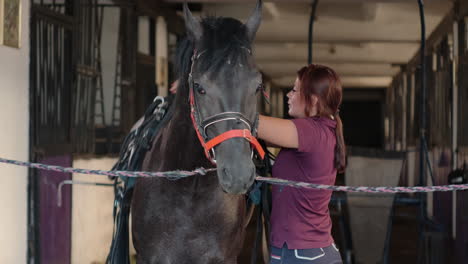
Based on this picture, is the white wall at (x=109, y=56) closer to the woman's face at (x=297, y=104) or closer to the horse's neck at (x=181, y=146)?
the horse's neck at (x=181, y=146)

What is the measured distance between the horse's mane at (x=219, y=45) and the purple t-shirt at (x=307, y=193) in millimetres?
312

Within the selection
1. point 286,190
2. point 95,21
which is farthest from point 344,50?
point 286,190

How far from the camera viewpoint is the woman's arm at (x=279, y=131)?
2156 mm

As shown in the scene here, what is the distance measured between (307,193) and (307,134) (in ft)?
0.69

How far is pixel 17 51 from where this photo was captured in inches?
143

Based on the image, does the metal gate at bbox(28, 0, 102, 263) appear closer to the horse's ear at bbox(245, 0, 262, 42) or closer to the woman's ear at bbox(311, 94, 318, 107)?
the horse's ear at bbox(245, 0, 262, 42)

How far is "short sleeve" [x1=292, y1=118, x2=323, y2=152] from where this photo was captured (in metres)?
2.16

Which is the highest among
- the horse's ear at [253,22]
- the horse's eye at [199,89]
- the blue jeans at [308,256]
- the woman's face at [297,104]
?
the horse's ear at [253,22]

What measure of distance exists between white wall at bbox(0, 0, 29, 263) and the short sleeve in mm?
1944

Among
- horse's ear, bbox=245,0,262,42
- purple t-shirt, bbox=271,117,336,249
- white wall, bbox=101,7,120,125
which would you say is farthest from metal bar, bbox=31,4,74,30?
purple t-shirt, bbox=271,117,336,249

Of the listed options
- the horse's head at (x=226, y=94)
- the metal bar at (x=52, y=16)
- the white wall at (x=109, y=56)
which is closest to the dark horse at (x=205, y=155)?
the horse's head at (x=226, y=94)

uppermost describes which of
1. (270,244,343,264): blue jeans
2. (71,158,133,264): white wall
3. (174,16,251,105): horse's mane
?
(174,16,251,105): horse's mane

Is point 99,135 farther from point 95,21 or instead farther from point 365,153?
point 365,153

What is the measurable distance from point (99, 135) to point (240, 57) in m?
3.72
